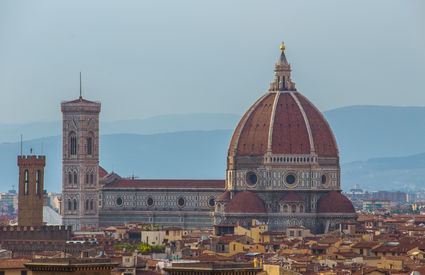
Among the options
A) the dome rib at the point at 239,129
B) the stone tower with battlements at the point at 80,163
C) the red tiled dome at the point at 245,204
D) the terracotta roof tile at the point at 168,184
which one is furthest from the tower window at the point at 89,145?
the red tiled dome at the point at 245,204

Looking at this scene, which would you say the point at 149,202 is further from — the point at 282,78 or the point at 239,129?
the point at 282,78

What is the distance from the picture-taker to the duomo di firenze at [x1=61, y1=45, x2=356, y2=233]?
15612 cm

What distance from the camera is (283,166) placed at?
159500mm

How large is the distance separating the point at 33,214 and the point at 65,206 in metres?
39.1

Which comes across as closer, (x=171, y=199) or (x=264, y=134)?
(x=264, y=134)

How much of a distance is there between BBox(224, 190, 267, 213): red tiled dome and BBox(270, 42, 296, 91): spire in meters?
12.2

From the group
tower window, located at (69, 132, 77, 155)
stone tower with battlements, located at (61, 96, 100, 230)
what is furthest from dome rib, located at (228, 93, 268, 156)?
tower window, located at (69, 132, 77, 155)

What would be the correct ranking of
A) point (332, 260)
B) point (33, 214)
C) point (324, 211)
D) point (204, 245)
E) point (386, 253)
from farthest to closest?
1. point (324, 211)
2. point (33, 214)
3. point (204, 245)
4. point (386, 253)
5. point (332, 260)

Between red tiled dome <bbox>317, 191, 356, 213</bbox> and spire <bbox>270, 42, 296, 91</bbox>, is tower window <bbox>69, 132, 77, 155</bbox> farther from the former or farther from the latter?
red tiled dome <bbox>317, 191, 356, 213</bbox>

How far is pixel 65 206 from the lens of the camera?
169 metres

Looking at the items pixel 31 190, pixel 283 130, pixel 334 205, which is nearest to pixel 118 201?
pixel 283 130

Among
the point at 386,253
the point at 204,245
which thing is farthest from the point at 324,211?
the point at 386,253

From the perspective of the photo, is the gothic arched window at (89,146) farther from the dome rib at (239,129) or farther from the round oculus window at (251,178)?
the round oculus window at (251,178)

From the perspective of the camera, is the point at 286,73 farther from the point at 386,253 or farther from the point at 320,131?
the point at 386,253
